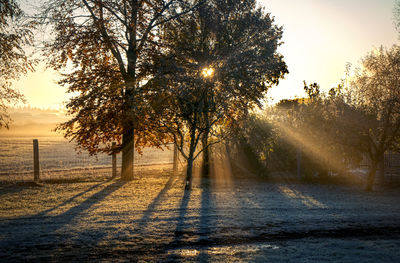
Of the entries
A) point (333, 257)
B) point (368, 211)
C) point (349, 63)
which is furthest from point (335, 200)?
point (349, 63)

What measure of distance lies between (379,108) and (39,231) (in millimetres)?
11788

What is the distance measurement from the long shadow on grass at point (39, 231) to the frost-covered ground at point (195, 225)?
0.02 meters

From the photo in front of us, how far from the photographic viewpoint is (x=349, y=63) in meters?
16.2

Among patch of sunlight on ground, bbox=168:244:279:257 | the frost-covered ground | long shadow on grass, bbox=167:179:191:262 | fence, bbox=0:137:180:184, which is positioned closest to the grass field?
fence, bbox=0:137:180:184

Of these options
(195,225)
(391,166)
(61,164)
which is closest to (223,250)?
(195,225)

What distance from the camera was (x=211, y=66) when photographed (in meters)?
11.7

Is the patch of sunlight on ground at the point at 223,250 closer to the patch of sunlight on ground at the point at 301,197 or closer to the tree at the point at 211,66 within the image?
the patch of sunlight on ground at the point at 301,197

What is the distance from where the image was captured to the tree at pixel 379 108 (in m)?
12.8

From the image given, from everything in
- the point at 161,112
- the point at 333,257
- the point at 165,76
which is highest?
the point at 165,76

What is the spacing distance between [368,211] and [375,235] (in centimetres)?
257

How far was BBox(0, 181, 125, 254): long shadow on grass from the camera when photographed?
19.8 feet

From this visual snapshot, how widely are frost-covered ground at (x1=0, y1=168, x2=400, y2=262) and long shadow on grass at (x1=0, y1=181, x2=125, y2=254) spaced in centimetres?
2

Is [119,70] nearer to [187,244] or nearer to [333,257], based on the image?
[187,244]

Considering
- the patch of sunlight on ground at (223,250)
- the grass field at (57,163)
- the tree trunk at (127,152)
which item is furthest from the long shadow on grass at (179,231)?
the grass field at (57,163)
